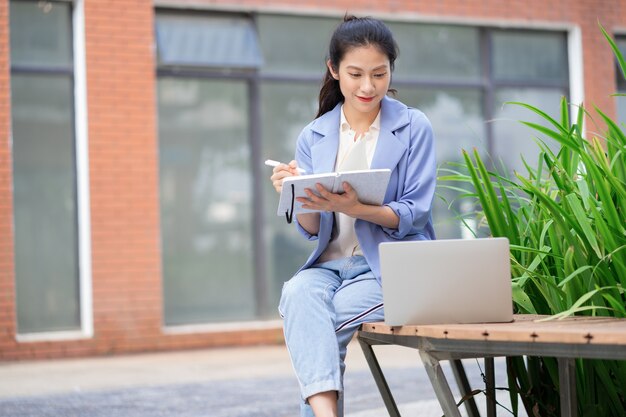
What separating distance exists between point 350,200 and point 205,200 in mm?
6800

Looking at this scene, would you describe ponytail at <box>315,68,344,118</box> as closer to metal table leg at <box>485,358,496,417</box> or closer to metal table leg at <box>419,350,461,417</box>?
metal table leg at <box>485,358,496,417</box>

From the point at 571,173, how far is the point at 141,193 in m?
6.22

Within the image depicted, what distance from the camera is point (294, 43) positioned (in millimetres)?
9758

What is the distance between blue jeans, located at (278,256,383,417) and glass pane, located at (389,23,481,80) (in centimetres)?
Answer: 729

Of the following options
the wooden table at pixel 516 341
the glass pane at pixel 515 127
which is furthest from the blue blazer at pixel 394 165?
the glass pane at pixel 515 127

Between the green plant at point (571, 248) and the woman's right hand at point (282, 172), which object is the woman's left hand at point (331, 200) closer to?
the woman's right hand at point (282, 172)

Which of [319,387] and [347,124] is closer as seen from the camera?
[319,387]

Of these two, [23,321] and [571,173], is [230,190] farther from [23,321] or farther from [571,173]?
[571,173]

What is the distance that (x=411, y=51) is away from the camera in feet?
33.8

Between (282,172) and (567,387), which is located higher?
(282,172)

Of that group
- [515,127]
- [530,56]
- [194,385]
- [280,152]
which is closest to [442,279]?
[194,385]

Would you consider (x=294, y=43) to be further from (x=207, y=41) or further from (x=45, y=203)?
(x=45, y=203)

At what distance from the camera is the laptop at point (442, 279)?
2541 millimetres

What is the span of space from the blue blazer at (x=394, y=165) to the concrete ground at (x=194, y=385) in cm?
167
